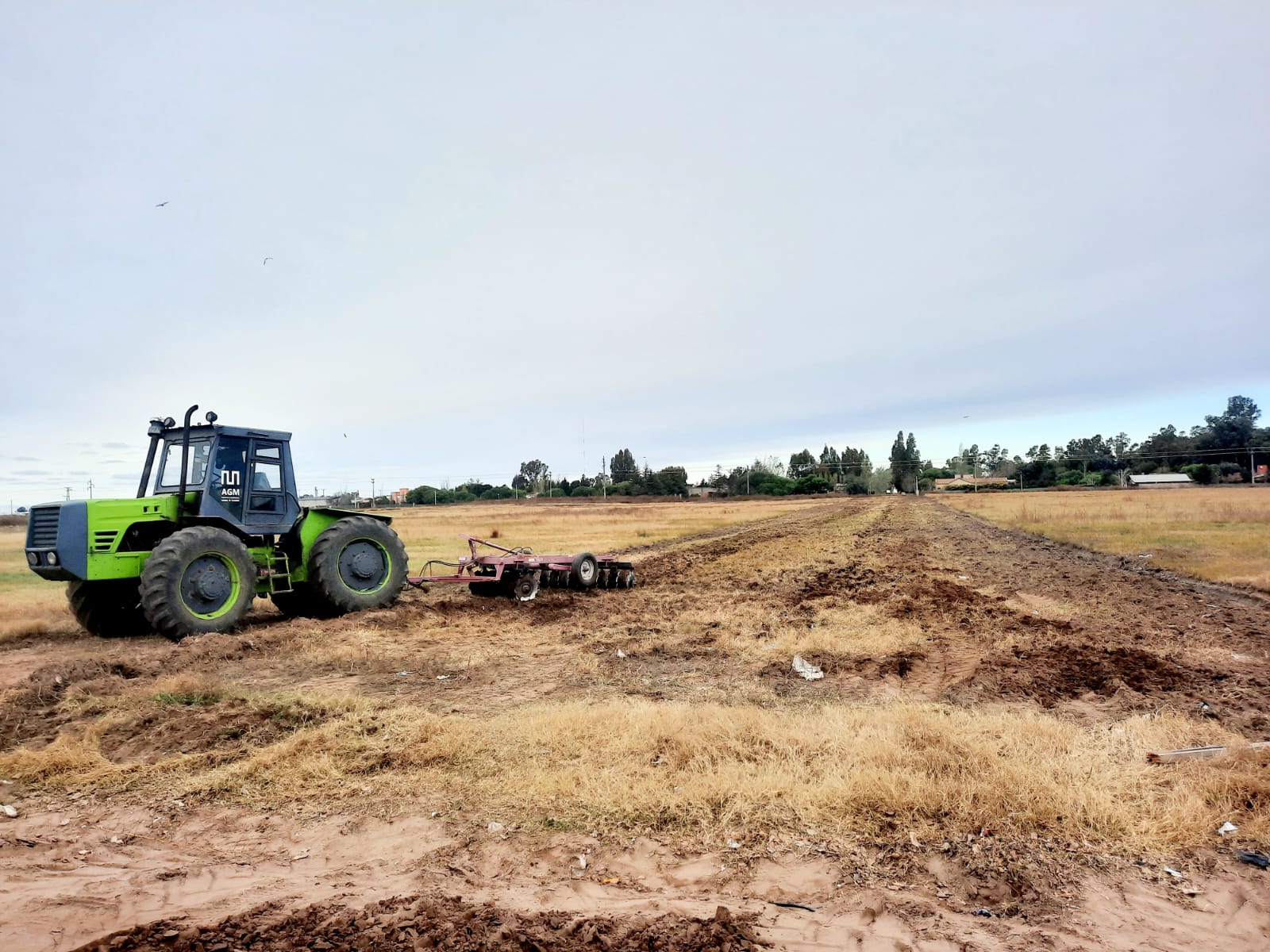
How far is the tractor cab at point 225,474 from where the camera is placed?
38.0 ft

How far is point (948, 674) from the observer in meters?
8.46

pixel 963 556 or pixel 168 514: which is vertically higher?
pixel 168 514

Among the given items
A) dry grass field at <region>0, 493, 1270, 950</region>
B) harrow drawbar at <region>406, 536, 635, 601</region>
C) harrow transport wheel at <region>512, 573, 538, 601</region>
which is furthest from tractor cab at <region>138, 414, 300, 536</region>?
harrow transport wheel at <region>512, 573, 538, 601</region>

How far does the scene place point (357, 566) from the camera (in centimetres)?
1292

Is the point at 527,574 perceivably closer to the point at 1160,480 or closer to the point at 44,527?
the point at 44,527

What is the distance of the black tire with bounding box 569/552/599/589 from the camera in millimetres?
15453

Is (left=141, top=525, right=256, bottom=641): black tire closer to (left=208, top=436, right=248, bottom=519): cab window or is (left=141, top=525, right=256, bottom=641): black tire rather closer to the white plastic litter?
(left=208, top=436, right=248, bottom=519): cab window

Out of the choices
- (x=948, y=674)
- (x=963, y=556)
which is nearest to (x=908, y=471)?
(x=963, y=556)

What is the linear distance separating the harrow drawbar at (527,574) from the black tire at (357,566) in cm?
98

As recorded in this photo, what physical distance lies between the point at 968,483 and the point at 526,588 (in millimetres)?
147412

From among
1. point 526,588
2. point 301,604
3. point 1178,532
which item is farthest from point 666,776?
point 1178,532

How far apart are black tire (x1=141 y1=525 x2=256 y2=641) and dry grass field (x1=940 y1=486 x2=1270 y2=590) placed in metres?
18.2

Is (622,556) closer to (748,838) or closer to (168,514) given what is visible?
(168,514)

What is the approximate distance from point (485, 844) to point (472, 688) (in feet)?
12.6
